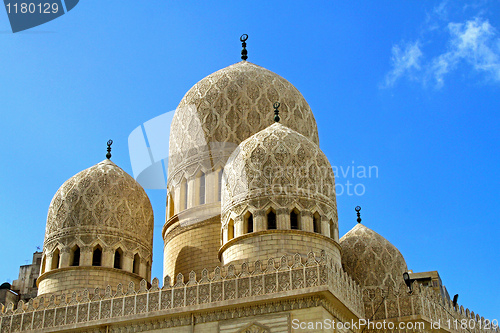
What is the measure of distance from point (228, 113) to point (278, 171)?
4946 millimetres

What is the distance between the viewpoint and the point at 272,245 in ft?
65.8

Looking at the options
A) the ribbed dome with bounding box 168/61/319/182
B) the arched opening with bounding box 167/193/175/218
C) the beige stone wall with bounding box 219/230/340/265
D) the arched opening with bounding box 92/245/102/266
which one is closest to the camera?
the beige stone wall with bounding box 219/230/340/265

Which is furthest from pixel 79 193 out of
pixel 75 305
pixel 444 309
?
pixel 444 309

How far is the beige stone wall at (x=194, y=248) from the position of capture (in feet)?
76.3

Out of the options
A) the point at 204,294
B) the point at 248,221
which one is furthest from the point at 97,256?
the point at 204,294

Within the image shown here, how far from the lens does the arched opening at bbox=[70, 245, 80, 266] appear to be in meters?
23.3

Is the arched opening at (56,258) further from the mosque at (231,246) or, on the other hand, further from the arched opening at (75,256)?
the arched opening at (75,256)

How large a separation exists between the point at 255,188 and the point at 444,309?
22.3 ft

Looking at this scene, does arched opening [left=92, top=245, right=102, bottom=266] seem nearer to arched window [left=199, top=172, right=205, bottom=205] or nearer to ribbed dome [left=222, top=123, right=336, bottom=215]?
arched window [left=199, top=172, right=205, bottom=205]

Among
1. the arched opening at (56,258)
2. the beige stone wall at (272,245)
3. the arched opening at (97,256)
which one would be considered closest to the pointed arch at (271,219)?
the beige stone wall at (272,245)

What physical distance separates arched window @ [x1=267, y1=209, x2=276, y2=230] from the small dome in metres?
4.48

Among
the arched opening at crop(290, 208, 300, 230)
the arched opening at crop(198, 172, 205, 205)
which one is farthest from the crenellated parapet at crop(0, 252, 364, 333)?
the arched opening at crop(198, 172, 205, 205)

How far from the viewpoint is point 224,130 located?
82.1 feet

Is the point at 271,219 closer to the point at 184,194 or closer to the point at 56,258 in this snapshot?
the point at 184,194
